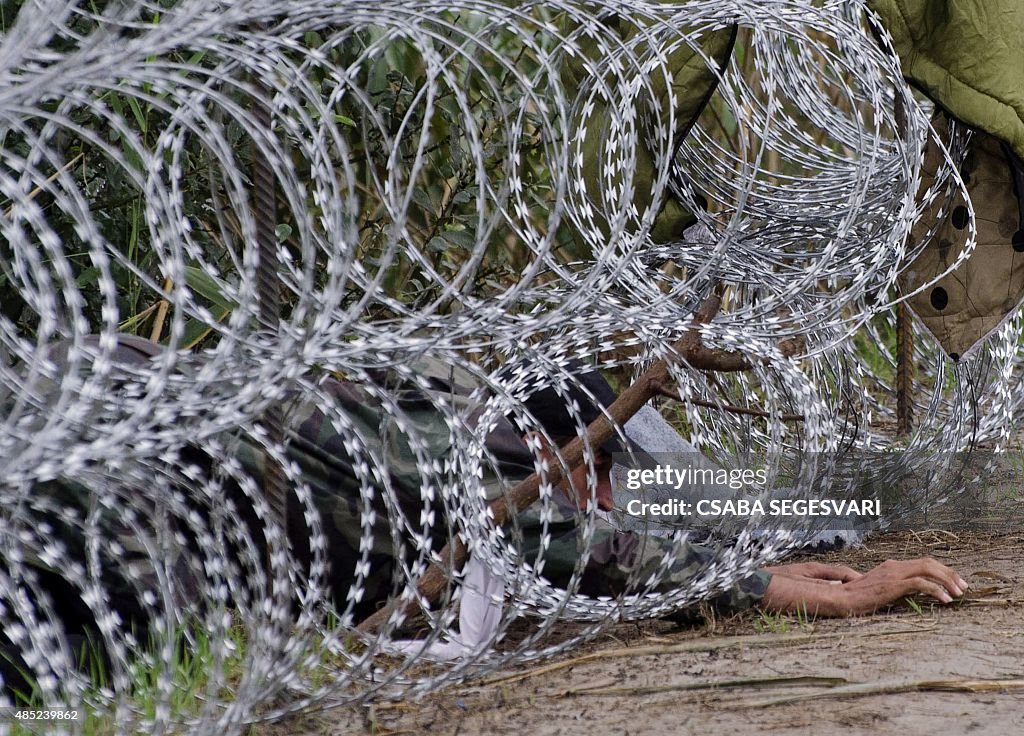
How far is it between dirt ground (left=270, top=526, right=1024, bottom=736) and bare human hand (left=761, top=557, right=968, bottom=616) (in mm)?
36

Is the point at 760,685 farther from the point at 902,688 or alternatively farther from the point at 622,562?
the point at 622,562

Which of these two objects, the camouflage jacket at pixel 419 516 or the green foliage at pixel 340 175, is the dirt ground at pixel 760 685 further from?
the green foliage at pixel 340 175

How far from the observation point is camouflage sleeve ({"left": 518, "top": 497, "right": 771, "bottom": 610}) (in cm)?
282

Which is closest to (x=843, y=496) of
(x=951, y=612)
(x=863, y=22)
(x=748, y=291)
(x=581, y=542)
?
(x=748, y=291)

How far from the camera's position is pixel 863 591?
116 inches

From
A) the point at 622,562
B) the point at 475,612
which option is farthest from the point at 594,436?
the point at 475,612

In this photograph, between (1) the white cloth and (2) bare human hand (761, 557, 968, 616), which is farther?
(2) bare human hand (761, 557, 968, 616)

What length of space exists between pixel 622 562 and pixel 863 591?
1.95 feet

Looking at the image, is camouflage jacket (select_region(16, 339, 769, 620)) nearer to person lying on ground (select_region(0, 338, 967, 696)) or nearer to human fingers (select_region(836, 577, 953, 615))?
person lying on ground (select_region(0, 338, 967, 696))

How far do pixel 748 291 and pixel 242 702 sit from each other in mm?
2254

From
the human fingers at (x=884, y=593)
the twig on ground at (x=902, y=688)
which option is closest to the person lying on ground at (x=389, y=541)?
the human fingers at (x=884, y=593)

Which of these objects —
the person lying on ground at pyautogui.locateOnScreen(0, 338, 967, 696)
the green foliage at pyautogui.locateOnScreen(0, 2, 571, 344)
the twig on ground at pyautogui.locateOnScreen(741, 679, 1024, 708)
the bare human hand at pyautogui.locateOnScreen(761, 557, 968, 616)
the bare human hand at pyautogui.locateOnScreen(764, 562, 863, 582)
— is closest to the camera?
the twig on ground at pyautogui.locateOnScreen(741, 679, 1024, 708)

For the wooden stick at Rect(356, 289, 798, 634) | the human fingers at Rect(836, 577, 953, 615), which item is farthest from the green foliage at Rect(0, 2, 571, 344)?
the human fingers at Rect(836, 577, 953, 615)

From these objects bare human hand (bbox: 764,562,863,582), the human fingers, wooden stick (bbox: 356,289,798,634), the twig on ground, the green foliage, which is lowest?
the twig on ground
